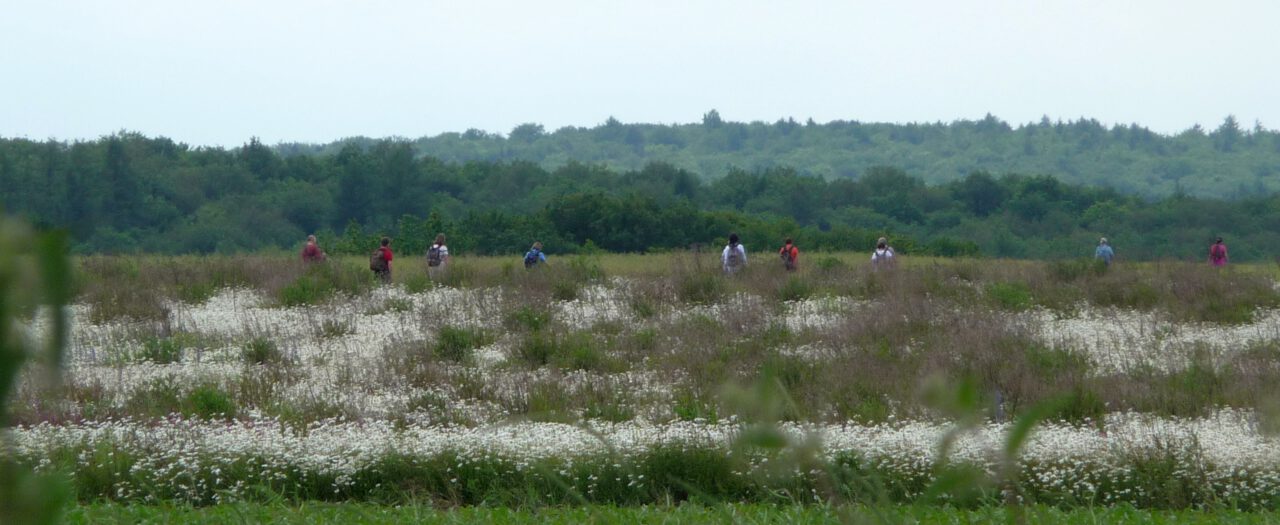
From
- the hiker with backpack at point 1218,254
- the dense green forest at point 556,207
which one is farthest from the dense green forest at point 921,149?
the hiker with backpack at point 1218,254

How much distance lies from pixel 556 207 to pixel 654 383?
37.1 m

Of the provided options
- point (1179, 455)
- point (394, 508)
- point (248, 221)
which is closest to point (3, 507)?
point (394, 508)

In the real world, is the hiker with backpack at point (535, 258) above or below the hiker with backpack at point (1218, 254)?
above

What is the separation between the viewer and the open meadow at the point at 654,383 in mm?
9703

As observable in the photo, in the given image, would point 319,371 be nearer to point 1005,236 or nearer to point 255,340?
point 255,340

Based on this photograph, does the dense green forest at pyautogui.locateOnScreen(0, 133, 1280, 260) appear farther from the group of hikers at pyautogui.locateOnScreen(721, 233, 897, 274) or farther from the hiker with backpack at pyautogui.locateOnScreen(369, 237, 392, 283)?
the hiker with backpack at pyautogui.locateOnScreen(369, 237, 392, 283)

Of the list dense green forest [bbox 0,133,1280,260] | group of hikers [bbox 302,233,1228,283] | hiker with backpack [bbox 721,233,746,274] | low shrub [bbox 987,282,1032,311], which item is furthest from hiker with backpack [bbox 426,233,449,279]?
dense green forest [bbox 0,133,1280,260]

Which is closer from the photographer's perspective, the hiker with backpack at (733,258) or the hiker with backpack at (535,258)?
the hiker with backpack at (733,258)

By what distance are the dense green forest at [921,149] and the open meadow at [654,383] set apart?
115 metres

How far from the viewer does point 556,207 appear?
5172 cm

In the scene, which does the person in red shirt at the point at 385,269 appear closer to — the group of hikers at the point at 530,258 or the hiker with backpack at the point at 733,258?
the group of hikers at the point at 530,258

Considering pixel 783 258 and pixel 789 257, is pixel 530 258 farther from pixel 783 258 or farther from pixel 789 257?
pixel 789 257

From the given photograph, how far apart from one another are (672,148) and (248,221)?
119 metres

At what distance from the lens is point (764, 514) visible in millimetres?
6434
